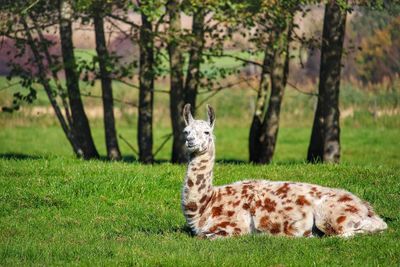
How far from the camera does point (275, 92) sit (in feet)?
97.4

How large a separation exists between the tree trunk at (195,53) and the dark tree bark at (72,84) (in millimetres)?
3225

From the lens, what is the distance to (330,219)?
14.4 meters

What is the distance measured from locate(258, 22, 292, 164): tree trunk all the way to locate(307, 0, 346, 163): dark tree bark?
3.65 ft

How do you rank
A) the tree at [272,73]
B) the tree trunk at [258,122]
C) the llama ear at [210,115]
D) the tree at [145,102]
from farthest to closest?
the tree trunk at [258,122]
the tree at [145,102]
the tree at [272,73]
the llama ear at [210,115]

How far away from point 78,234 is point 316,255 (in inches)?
162

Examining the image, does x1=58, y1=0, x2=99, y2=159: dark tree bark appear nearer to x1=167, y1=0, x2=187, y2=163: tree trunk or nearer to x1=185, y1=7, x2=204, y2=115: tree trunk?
x1=167, y1=0, x2=187, y2=163: tree trunk

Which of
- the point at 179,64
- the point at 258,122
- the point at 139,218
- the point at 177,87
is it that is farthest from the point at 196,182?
the point at 258,122

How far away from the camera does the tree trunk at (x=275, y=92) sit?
2847 centimetres

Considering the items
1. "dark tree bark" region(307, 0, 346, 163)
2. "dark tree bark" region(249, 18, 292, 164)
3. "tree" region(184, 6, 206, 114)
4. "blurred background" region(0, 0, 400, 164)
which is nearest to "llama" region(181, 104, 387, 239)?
"blurred background" region(0, 0, 400, 164)

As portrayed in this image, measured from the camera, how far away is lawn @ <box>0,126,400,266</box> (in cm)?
1325

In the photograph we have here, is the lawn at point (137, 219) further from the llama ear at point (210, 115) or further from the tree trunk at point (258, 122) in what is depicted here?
the tree trunk at point (258, 122)

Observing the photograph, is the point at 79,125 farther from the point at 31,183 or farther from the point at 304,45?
the point at 31,183

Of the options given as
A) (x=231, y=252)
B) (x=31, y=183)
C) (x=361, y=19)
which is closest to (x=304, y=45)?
(x=31, y=183)

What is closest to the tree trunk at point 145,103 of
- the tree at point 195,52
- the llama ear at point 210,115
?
the tree at point 195,52
